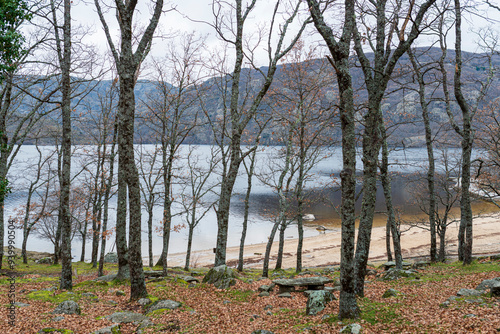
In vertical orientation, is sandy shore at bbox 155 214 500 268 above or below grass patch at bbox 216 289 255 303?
below

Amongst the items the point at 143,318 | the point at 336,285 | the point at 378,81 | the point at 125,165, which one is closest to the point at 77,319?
the point at 143,318

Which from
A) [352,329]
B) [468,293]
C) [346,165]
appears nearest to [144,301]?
[352,329]

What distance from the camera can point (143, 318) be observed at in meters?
8.16

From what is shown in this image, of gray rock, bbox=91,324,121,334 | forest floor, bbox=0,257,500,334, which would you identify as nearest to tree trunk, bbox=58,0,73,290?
forest floor, bbox=0,257,500,334

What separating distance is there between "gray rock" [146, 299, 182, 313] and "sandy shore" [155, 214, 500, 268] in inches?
880

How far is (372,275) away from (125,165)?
13487 millimetres

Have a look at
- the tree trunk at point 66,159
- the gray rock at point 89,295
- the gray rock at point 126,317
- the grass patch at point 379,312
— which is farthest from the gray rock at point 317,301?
the tree trunk at point 66,159

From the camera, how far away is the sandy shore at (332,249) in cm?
3141

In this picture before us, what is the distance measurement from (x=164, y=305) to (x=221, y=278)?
11.7ft

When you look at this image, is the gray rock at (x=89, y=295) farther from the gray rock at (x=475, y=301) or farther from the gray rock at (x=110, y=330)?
the gray rock at (x=475, y=301)

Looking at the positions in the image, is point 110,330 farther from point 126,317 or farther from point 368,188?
point 368,188

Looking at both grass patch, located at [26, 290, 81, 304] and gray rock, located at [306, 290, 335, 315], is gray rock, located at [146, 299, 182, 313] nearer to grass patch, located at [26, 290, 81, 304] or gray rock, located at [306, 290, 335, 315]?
grass patch, located at [26, 290, 81, 304]

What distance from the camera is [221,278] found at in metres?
12.3

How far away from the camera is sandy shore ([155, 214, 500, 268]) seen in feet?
103
